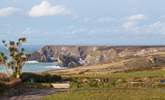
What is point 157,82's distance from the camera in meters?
67.4

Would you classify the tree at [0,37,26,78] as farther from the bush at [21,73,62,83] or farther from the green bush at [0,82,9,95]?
the green bush at [0,82,9,95]

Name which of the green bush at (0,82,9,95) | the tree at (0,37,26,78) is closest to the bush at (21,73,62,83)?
the tree at (0,37,26,78)

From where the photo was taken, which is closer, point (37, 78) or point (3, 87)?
point (3, 87)

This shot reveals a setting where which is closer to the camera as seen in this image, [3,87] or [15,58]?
[3,87]

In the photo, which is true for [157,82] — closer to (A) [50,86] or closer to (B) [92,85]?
(B) [92,85]

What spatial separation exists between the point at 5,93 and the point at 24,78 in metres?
22.8

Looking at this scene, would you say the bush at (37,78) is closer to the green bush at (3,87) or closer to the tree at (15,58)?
the tree at (15,58)

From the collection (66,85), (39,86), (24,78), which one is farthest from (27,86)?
(24,78)

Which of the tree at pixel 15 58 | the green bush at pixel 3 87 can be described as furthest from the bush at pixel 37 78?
the green bush at pixel 3 87

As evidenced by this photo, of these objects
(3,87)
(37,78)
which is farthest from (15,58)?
(3,87)

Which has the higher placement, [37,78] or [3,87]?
[3,87]

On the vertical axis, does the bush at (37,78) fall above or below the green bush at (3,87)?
below

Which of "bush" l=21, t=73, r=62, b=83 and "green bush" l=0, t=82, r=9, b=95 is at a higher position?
"green bush" l=0, t=82, r=9, b=95

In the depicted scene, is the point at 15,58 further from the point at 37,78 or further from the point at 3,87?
the point at 3,87
